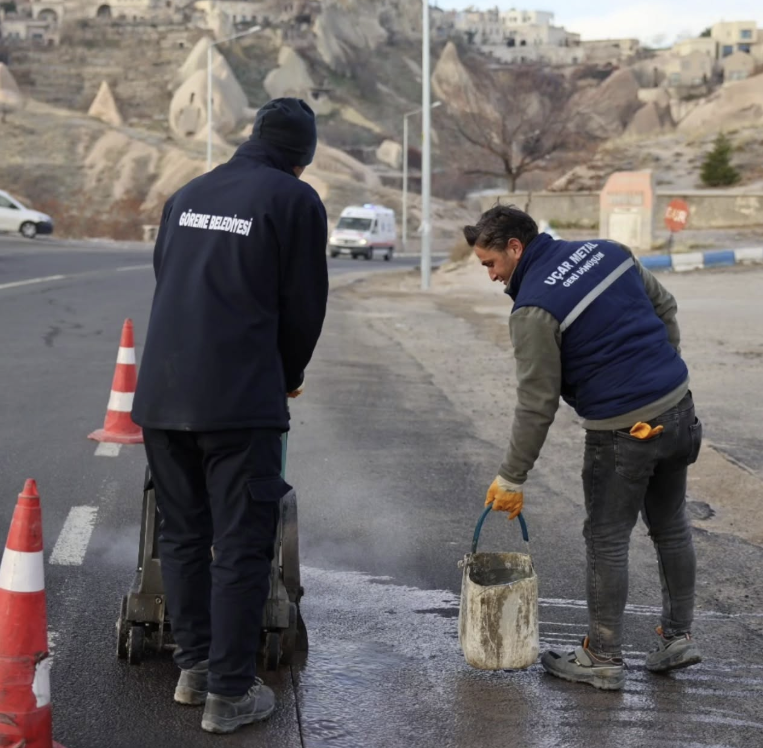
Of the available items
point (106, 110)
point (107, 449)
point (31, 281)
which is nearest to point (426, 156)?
point (31, 281)

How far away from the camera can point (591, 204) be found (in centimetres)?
4303

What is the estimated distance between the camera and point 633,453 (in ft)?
15.5

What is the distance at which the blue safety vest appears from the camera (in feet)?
15.1

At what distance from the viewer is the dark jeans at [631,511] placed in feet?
15.6

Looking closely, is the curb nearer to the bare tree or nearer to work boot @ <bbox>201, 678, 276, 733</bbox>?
work boot @ <bbox>201, 678, 276, 733</bbox>

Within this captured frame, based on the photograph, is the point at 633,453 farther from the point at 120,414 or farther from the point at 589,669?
the point at 120,414

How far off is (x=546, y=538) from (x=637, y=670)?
1.99 metres

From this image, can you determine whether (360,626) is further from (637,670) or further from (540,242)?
(540,242)

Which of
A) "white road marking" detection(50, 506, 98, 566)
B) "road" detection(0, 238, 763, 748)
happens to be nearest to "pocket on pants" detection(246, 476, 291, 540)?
"road" detection(0, 238, 763, 748)

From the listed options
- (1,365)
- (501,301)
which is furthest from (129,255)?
(1,365)

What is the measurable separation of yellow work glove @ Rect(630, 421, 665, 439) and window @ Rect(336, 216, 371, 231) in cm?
4685

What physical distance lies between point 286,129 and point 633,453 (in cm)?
166

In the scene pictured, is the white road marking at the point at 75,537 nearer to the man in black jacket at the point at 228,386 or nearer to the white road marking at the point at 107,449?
the white road marking at the point at 107,449

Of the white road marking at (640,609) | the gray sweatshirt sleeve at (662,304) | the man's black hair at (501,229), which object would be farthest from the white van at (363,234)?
the man's black hair at (501,229)
